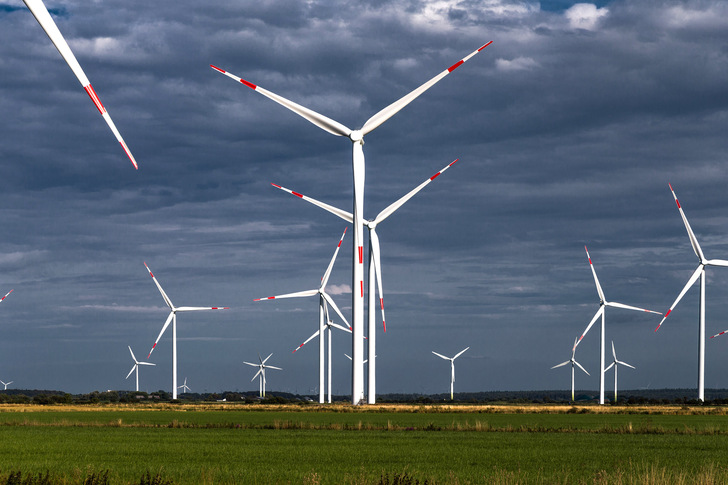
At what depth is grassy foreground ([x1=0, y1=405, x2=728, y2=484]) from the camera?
32.9 m

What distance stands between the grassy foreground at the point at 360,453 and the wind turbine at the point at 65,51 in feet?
32.9

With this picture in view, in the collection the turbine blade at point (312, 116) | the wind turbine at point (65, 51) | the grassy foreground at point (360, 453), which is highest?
the turbine blade at point (312, 116)

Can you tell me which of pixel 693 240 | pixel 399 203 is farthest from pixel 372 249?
pixel 693 240

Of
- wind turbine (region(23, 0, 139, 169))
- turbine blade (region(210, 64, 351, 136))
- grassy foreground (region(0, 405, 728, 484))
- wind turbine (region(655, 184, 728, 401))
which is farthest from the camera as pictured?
wind turbine (region(655, 184, 728, 401))

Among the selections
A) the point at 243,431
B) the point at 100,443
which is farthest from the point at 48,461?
the point at 243,431

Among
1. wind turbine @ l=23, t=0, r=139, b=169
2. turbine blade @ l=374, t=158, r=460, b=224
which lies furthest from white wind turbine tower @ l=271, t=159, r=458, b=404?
wind turbine @ l=23, t=0, r=139, b=169

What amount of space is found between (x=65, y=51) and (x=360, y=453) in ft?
81.1

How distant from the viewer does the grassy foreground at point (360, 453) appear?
108ft

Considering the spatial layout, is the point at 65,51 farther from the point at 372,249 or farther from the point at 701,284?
the point at 701,284

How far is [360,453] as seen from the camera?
152 ft

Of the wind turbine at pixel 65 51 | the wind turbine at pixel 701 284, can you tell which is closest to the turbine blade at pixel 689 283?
the wind turbine at pixel 701 284

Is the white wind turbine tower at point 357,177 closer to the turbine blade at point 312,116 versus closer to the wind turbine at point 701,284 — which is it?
the turbine blade at point 312,116

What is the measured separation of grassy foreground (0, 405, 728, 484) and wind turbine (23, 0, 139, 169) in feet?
32.9

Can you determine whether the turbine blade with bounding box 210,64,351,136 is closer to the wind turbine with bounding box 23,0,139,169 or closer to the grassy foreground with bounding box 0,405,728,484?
the grassy foreground with bounding box 0,405,728,484
